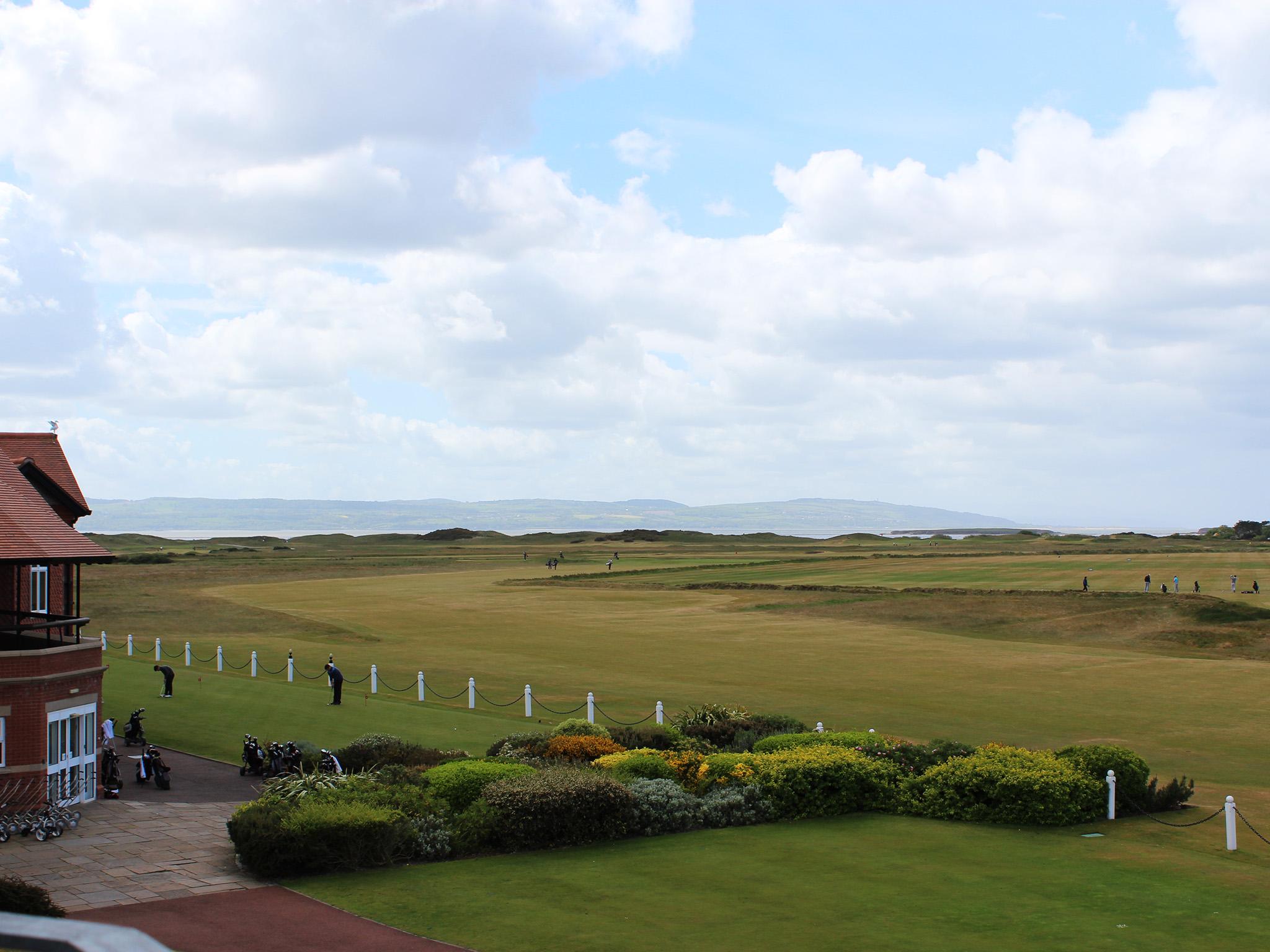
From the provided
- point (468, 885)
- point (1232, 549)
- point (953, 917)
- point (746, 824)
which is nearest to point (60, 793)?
point (468, 885)

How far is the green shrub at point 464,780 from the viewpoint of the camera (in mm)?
19234

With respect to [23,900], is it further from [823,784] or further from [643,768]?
[823,784]

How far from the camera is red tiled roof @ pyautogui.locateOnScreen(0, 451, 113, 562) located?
22484 mm

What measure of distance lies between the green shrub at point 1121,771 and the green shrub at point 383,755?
13.0m

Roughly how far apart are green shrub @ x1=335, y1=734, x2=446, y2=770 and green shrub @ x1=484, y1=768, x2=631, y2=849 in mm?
5334

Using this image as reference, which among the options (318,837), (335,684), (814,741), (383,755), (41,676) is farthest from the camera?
(335,684)

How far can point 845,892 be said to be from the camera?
49.6 feet

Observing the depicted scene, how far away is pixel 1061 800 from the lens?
19.3 m

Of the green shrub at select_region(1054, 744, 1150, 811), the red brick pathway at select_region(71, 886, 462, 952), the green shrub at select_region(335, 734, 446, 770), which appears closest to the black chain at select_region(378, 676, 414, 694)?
the green shrub at select_region(335, 734, 446, 770)

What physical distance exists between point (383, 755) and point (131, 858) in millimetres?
6650

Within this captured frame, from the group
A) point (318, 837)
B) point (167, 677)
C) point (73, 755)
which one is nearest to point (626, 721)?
point (73, 755)

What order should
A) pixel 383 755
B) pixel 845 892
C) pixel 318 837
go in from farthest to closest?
pixel 383 755 → pixel 318 837 → pixel 845 892

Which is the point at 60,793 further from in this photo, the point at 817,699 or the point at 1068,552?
the point at 1068,552

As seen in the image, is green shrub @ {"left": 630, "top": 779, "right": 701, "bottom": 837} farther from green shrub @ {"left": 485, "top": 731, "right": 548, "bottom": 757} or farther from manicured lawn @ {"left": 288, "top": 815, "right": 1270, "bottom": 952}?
green shrub @ {"left": 485, "top": 731, "right": 548, "bottom": 757}
